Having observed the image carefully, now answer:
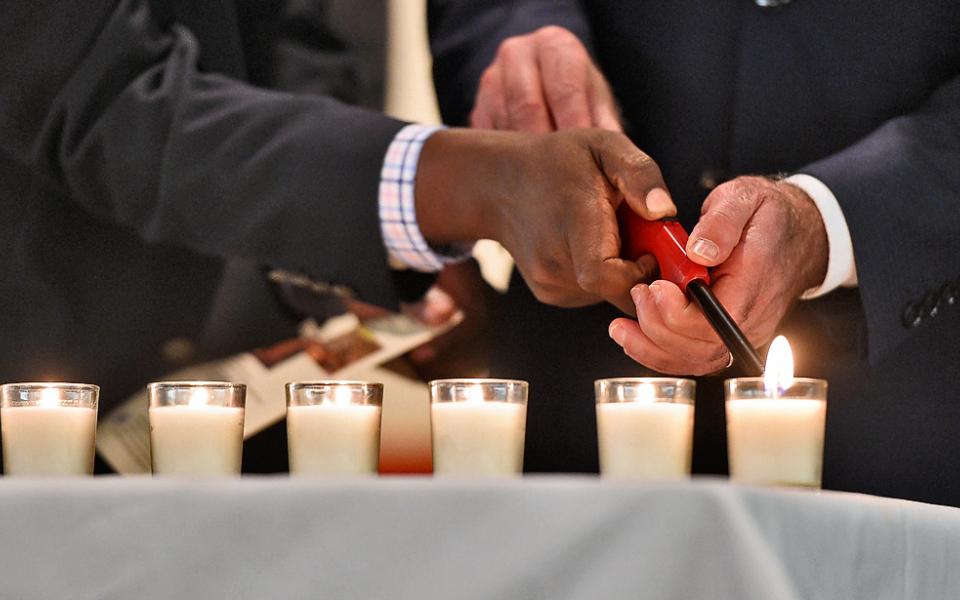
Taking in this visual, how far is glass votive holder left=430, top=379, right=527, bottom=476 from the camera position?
0.98 metres

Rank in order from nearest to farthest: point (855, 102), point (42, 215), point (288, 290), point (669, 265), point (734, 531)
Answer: point (734, 531) → point (669, 265) → point (855, 102) → point (42, 215) → point (288, 290)

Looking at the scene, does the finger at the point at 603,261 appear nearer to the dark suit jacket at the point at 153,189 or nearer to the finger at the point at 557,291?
the finger at the point at 557,291

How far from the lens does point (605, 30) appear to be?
1628 millimetres

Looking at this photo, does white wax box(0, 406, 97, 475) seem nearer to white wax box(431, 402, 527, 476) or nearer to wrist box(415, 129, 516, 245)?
white wax box(431, 402, 527, 476)

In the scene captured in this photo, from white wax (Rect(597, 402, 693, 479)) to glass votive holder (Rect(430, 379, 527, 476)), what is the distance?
9cm

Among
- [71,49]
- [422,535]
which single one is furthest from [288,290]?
[422,535]

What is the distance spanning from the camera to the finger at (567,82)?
1.40 meters

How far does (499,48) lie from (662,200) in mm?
657

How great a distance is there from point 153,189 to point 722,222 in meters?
0.84

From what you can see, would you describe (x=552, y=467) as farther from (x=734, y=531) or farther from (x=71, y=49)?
(x=734, y=531)

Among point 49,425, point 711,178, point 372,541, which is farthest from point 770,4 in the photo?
point 372,541

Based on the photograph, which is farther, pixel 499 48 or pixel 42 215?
pixel 42 215

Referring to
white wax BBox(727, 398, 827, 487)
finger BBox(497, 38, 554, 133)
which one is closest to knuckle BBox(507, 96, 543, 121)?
finger BBox(497, 38, 554, 133)

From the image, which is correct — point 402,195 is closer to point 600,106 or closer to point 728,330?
point 600,106
